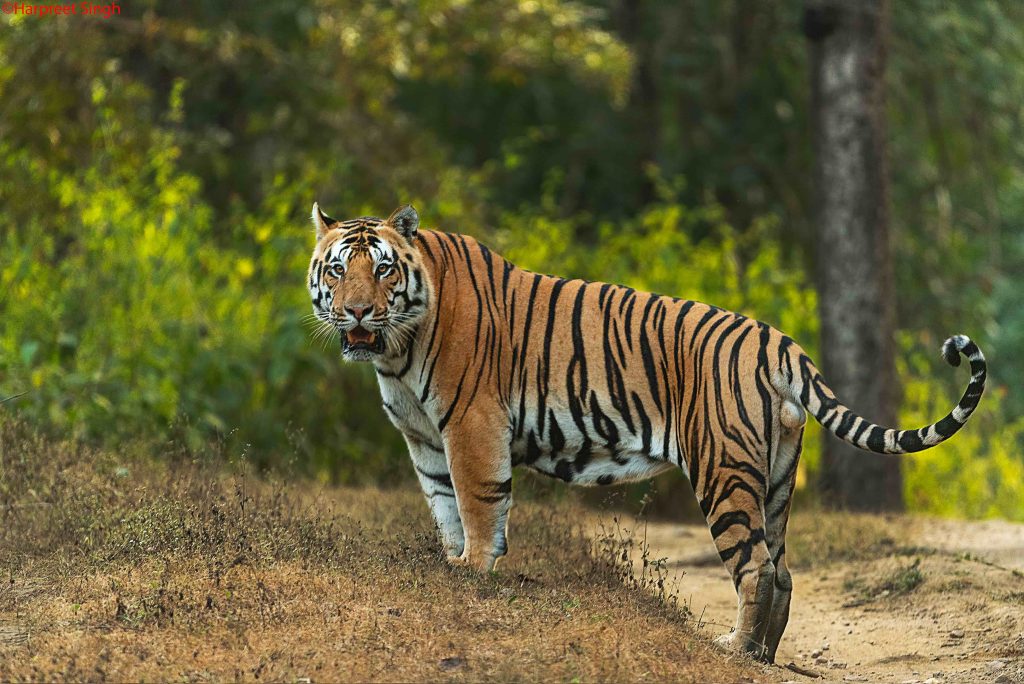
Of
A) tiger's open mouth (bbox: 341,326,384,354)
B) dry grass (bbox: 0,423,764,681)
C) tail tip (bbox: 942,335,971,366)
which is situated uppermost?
tail tip (bbox: 942,335,971,366)

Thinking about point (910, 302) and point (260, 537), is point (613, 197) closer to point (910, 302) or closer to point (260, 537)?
point (910, 302)

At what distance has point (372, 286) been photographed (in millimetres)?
6078

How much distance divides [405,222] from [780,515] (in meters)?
2.15

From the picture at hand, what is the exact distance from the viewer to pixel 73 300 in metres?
9.14

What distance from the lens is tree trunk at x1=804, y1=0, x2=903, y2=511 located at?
10.7 metres

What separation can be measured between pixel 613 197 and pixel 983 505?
7720mm

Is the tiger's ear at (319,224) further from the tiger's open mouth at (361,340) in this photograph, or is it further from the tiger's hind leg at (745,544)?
the tiger's hind leg at (745,544)

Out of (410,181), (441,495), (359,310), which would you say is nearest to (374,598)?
(441,495)

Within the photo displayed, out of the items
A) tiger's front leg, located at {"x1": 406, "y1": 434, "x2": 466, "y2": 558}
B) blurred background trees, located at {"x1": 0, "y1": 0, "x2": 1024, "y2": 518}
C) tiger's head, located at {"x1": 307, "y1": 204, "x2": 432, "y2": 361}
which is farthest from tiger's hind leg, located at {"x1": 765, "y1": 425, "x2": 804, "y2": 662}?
blurred background trees, located at {"x1": 0, "y1": 0, "x2": 1024, "y2": 518}

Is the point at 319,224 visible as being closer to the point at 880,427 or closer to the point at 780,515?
the point at 780,515

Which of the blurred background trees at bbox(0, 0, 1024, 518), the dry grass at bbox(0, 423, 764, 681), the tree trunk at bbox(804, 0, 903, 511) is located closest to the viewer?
the dry grass at bbox(0, 423, 764, 681)

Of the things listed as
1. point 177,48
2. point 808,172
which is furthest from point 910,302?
point 177,48

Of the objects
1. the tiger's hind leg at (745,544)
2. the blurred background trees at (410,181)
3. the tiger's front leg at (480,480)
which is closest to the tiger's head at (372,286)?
the tiger's front leg at (480,480)

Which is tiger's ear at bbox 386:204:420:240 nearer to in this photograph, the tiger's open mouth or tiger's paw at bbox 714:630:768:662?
the tiger's open mouth
